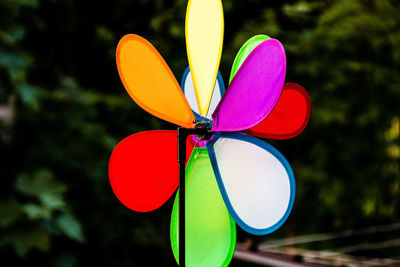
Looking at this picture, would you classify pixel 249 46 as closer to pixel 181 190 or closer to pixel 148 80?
pixel 148 80

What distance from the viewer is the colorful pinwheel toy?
0.69 metres

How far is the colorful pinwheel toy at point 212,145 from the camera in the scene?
2.28 feet

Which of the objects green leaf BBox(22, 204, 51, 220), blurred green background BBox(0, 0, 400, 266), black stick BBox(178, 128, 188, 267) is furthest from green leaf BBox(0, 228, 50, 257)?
black stick BBox(178, 128, 188, 267)

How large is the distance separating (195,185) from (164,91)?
176 millimetres

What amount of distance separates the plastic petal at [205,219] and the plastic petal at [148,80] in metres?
0.09

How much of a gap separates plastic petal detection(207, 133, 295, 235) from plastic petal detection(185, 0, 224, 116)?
0.09 m

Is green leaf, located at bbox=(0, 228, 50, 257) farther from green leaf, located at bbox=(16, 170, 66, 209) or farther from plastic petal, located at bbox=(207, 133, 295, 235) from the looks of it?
plastic petal, located at bbox=(207, 133, 295, 235)

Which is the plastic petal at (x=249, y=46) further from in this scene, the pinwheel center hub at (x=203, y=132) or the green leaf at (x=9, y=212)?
the green leaf at (x=9, y=212)

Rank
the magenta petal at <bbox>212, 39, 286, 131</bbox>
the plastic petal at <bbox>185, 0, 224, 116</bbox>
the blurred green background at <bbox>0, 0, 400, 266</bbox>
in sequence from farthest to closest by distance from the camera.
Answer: the blurred green background at <bbox>0, 0, 400, 266</bbox>, the plastic petal at <bbox>185, 0, 224, 116</bbox>, the magenta petal at <bbox>212, 39, 286, 131</bbox>

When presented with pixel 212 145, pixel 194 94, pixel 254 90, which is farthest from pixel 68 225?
pixel 254 90

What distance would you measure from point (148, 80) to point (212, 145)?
17cm

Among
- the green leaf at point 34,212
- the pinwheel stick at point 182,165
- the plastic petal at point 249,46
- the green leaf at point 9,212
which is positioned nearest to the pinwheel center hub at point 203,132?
the pinwheel stick at point 182,165

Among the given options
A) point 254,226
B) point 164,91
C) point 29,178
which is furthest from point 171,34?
point 254,226

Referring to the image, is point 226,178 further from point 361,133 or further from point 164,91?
point 361,133
